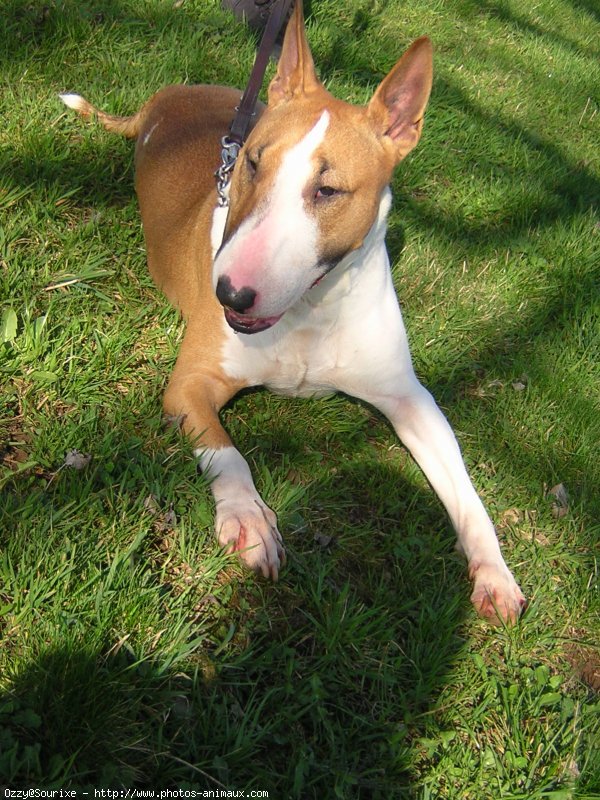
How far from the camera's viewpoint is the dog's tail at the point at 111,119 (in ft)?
11.3

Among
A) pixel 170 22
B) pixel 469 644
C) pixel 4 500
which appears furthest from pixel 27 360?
pixel 170 22

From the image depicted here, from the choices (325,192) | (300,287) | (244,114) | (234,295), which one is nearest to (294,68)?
(244,114)

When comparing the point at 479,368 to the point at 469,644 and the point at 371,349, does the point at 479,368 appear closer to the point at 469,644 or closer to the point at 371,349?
the point at 371,349

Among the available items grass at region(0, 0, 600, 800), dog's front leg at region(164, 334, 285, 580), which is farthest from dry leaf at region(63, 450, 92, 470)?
dog's front leg at region(164, 334, 285, 580)

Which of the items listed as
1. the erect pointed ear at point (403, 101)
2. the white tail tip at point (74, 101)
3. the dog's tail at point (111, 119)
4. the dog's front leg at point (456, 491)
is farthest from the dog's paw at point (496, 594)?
the white tail tip at point (74, 101)

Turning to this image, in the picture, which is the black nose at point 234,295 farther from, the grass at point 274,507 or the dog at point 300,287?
the grass at point 274,507

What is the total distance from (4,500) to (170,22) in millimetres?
3164

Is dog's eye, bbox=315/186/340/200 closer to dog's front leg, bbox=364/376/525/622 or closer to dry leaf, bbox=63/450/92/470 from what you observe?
dog's front leg, bbox=364/376/525/622

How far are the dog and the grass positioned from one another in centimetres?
10

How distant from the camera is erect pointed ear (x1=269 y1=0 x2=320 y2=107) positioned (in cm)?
242

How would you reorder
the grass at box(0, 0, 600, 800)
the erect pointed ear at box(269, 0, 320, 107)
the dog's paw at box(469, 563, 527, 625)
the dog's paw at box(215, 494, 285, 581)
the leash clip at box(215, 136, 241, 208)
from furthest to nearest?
the leash clip at box(215, 136, 241, 208), the erect pointed ear at box(269, 0, 320, 107), the dog's paw at box(469, 563, 527, 625), the dog's paw at box(215, 494, 285, 581), the grass at box(0, 0, 600, 800)

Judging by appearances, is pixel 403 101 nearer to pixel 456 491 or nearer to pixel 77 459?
pixel 456 491

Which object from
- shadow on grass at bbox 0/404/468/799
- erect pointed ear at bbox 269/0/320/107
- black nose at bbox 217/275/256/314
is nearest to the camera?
shadow on grass at bbox 0/404/468/799

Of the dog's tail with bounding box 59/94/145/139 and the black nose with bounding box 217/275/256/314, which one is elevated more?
the black nose with bounding box 217/275/256/314
